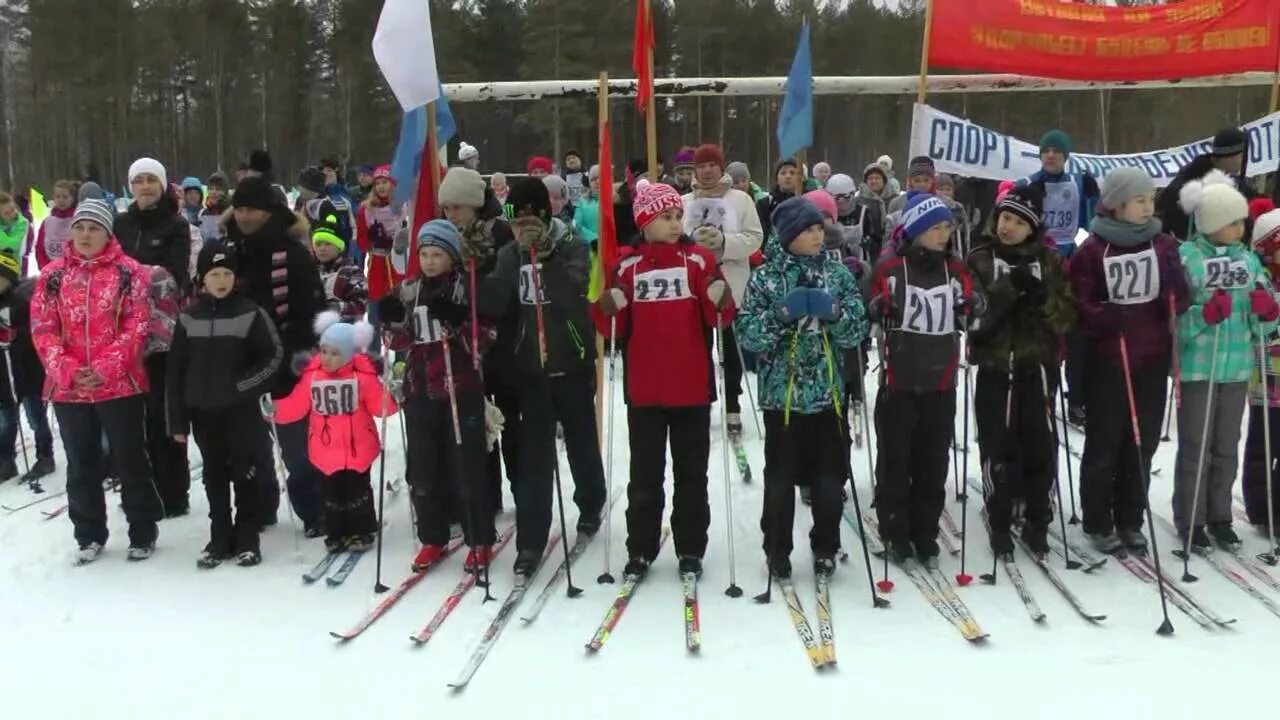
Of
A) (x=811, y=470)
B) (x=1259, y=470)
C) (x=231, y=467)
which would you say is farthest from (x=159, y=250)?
(x=1259, y=470)

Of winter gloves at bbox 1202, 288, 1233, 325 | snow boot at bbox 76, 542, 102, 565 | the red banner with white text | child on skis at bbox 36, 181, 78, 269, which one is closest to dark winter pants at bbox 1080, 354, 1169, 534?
winter gloves at bbox 1202, 288, 1233, 325

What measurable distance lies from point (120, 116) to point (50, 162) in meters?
4.00

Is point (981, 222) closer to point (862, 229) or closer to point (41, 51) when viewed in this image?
point (862, 229)

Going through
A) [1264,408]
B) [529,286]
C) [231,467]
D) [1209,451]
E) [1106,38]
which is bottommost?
[231,467]

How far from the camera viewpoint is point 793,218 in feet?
14.8

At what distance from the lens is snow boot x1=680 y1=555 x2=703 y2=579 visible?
4844mm

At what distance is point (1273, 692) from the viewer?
11.9 ft

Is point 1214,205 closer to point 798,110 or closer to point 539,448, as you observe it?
point 798,110

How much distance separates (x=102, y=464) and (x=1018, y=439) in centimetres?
516

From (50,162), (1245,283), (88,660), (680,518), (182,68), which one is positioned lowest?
(88,660)

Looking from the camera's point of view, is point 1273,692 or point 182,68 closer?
point 1273,692

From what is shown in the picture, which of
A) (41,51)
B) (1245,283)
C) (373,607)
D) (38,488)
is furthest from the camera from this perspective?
(41,51)

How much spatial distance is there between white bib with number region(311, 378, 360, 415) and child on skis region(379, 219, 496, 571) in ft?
1.45

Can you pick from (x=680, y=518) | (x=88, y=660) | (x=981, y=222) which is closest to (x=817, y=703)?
(x=680, y=518)
